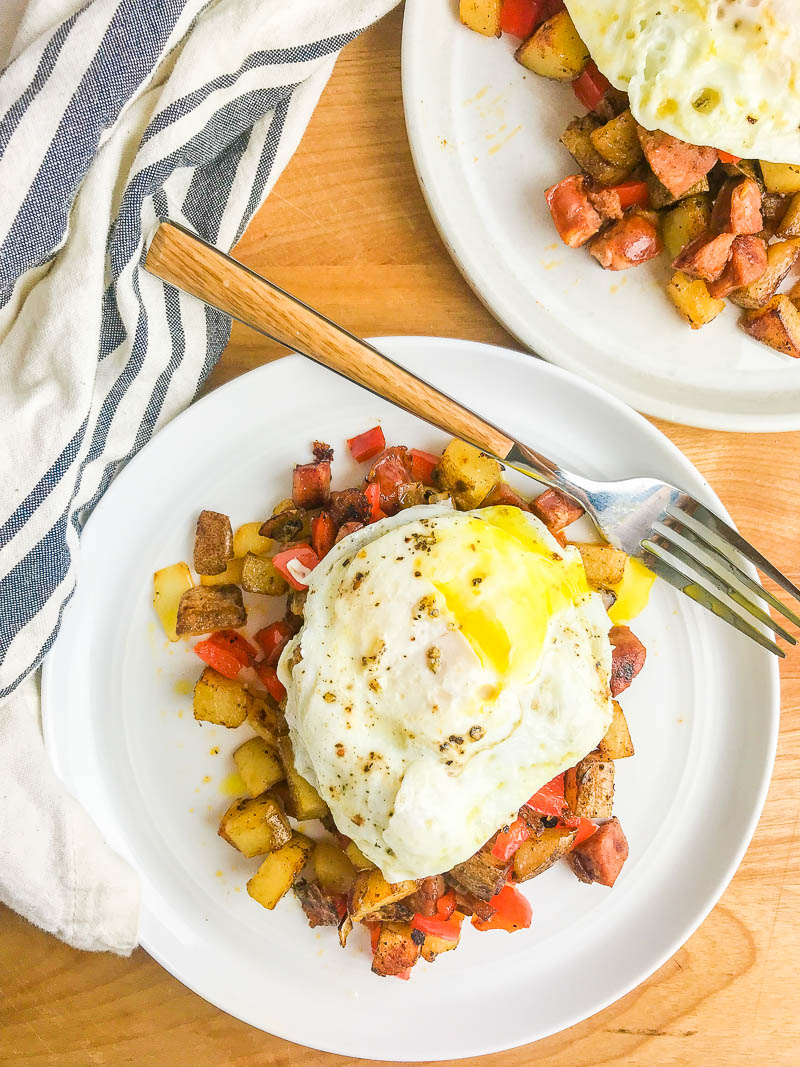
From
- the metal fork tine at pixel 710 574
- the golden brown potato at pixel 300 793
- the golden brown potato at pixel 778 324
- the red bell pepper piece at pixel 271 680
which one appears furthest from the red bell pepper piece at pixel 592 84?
the golden brown potato at pixel 300 793

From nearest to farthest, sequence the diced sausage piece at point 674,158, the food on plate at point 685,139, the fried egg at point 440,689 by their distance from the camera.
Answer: the fried egg at point 440,689
the food on plate at point 685,139
the diced sausage piece at point 674,158

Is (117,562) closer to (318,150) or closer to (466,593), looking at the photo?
(466,593)

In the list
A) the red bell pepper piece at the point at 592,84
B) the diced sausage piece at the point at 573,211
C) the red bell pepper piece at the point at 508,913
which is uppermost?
the red bell pepper piece at the point at 592,84

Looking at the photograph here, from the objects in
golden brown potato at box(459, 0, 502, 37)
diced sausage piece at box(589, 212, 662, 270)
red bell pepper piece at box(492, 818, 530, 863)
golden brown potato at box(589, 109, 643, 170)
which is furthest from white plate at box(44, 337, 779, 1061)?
golden brown potato at box(459, 0, 502, 37)

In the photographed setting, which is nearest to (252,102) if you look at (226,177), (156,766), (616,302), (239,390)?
(226,177)

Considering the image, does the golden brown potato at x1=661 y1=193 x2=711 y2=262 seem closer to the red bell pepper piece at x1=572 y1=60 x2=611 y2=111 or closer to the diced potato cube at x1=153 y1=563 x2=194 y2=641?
the red bell pepper piece at x1=572 y1=60 x2=611 y2=111

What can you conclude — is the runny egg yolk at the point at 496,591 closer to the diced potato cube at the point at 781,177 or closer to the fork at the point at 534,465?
the fork at the point at 534,465
